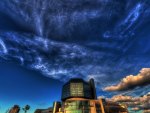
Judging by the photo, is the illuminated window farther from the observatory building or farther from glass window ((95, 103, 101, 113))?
glass window ((95, 103, 101, 113))

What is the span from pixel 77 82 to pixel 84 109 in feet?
97.5

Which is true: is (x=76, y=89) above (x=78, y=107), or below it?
above

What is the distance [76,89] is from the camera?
419 feet

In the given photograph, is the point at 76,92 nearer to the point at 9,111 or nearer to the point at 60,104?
the point at 60,104

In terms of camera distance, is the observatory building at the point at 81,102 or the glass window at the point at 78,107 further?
the observatory building at the point at 81,102

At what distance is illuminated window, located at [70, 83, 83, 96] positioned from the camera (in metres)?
126

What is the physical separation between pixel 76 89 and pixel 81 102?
→ 21.9 metres

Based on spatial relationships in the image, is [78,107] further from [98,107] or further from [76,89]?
[76,89]

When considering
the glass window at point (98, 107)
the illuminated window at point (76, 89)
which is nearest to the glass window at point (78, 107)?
the glass window at point (98, 107)

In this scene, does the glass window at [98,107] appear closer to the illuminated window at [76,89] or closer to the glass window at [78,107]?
the glass window at [78,107]

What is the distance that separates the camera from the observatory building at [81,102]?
105 m

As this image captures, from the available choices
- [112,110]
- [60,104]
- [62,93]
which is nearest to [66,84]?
[62,93]

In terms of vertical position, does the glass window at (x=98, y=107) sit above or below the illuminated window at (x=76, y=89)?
below

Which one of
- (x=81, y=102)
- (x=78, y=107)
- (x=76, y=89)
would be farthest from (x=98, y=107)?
(x=76, y=89)
